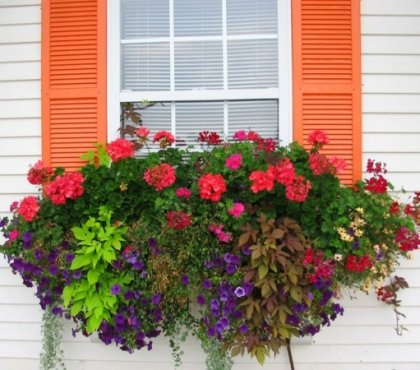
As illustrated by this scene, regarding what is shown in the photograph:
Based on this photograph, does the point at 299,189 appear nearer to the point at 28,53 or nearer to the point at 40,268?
the point at 40,268

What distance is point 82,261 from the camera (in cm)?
251

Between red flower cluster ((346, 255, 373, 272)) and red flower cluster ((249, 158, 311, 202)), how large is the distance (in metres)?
0.39

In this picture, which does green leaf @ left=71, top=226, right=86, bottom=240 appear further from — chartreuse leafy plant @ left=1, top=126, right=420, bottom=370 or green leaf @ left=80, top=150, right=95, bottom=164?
green leaf @ left=80, top=150, right=95, bottom=164

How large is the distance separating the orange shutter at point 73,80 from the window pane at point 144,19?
0.15 m

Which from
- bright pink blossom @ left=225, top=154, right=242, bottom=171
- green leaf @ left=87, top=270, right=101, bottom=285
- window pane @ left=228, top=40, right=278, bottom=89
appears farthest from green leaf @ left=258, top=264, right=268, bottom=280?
window pane @ left=228, top=40, right=278, bottom=89

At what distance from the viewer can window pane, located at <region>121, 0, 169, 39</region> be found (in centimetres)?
295

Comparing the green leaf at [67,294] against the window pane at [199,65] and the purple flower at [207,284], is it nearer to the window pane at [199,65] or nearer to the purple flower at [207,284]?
the purple flower at [207,284]

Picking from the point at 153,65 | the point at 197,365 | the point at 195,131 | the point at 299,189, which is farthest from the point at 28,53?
the point at 197,365

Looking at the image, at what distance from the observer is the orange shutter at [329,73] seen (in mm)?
2770

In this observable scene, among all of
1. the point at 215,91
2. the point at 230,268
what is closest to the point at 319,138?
the point at 215,91

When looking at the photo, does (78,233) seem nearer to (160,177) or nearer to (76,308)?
(76,308)

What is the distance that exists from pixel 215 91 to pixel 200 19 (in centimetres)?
44

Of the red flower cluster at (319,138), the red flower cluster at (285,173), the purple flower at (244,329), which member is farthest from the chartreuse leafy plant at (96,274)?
the red flower cluster at (319,138)

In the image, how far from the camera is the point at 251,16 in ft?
9.58
